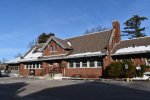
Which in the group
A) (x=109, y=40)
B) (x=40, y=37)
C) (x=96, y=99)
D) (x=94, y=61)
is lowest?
(x=96, y=99)

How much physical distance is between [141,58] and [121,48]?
168 inches

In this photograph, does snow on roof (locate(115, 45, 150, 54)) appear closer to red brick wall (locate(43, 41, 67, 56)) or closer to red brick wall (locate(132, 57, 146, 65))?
red brick wall (locate(132, 57, 146, 65))

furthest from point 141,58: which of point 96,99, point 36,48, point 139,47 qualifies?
point 36,48

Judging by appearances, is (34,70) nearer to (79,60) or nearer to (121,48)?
(79,60)

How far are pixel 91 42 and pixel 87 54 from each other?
3930 millimetres

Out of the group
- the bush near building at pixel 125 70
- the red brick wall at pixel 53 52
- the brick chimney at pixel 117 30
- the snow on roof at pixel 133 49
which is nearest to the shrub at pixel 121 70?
the bush near building at pixel 125 70

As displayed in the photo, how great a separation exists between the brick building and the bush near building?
1.84 m

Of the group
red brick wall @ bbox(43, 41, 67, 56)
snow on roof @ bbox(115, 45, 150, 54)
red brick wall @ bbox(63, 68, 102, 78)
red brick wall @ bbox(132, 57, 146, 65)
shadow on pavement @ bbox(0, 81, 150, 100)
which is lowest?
shadow on pavement @ bbox(0, 81, 150, 100)

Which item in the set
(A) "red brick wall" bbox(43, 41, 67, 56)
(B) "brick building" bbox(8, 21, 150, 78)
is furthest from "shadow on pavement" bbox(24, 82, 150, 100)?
(A) "red brick wall" bbox(43, 41, 67, 56)

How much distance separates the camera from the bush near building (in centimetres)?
2923

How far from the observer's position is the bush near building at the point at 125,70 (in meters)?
29.2

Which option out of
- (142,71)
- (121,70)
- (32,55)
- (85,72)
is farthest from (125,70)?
(32,55)

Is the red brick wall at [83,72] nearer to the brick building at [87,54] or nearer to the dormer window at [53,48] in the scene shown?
the brick building at [87,54]

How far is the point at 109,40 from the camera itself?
35656mm
